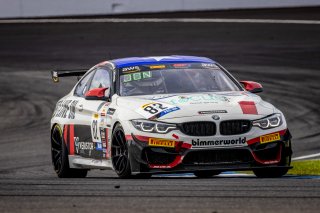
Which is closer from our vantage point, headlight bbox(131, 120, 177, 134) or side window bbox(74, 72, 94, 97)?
headlight bbox(131, 120, 177, 134)

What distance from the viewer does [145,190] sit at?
32.0ft

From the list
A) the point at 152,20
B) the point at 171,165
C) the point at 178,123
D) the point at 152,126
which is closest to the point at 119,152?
the point at 152,126

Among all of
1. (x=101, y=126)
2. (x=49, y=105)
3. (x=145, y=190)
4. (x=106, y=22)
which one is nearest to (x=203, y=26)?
(x=106, y=22)

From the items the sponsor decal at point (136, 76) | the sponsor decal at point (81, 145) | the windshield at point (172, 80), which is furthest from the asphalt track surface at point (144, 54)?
the sponsor decal at point (136, 76)

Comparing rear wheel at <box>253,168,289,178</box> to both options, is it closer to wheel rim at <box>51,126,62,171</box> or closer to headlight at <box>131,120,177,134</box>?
headlight at <box>131,120,177,134</box>

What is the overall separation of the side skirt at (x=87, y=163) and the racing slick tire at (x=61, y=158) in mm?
101

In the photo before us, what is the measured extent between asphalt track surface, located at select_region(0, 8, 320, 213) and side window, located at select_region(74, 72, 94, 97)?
2.37 ft

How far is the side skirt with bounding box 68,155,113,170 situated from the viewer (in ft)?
41.0

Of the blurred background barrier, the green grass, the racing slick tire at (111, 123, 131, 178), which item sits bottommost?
the blurred background barrier

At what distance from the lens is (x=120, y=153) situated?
39.3 ft

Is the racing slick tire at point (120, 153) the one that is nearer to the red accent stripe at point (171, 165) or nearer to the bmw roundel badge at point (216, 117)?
the red accent stripe at point (171, 165)

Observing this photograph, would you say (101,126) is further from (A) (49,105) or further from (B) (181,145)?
(A) (49,105)

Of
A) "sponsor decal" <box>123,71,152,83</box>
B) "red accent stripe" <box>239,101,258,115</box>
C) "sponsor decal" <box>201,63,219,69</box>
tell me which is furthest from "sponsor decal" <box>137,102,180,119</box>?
"sponsor decal" <box>201,63,219,69</box>

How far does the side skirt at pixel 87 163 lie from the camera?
12.5m
